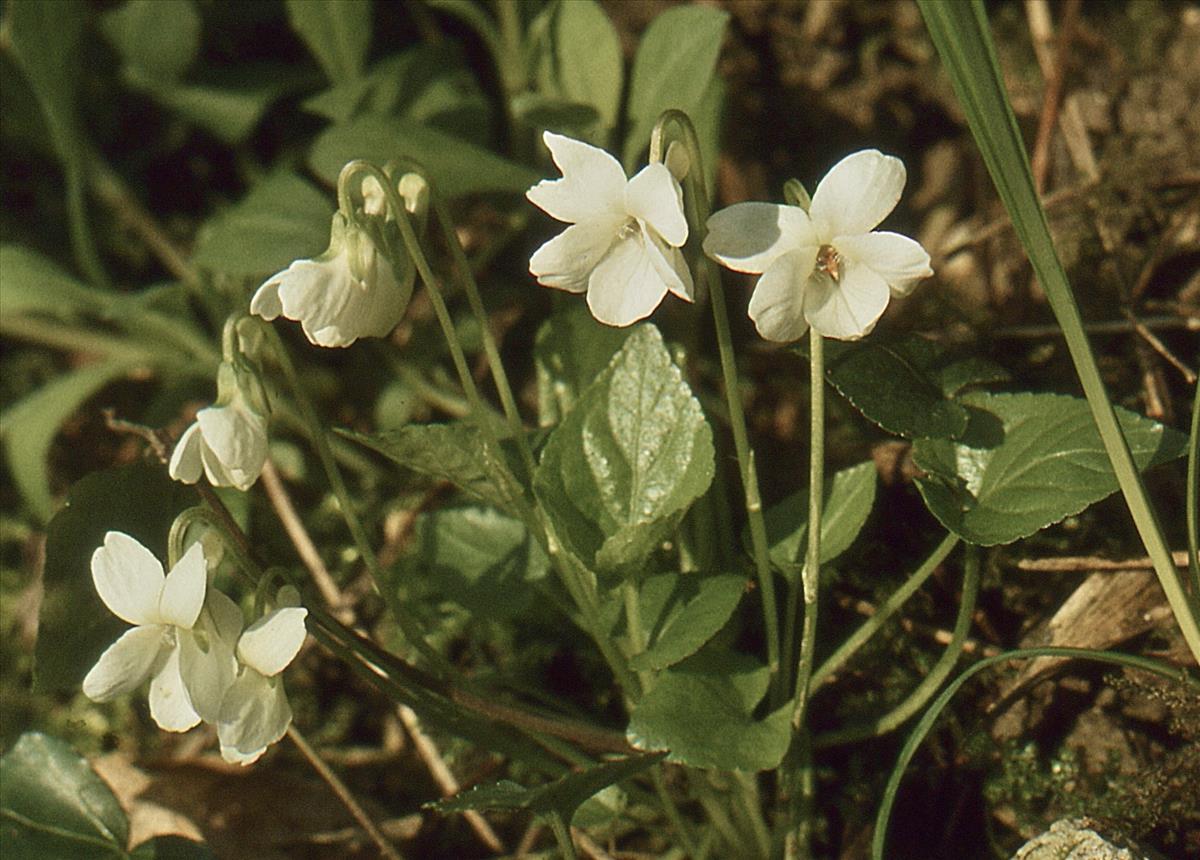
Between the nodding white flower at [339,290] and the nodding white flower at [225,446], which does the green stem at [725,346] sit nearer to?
the nodding white flower at [339,290]

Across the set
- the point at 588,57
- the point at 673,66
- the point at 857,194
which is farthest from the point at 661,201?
the point at 588,57

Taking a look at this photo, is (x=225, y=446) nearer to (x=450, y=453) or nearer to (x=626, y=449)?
(x=450, y=453)

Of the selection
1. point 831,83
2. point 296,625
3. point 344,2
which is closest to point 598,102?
point 344,2

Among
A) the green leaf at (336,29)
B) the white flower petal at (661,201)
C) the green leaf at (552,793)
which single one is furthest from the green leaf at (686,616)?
the green leaf at (336,29)

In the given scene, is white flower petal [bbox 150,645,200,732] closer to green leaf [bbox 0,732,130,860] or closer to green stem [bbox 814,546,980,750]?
green leaf [bbox 0,732,130,860]

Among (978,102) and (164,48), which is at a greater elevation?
(978,102)

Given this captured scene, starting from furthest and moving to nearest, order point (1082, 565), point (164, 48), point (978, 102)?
point (164, 48)
point (1082, 565)
point (978, 102)

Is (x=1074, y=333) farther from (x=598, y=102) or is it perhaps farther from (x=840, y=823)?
(x=598, y=102)
